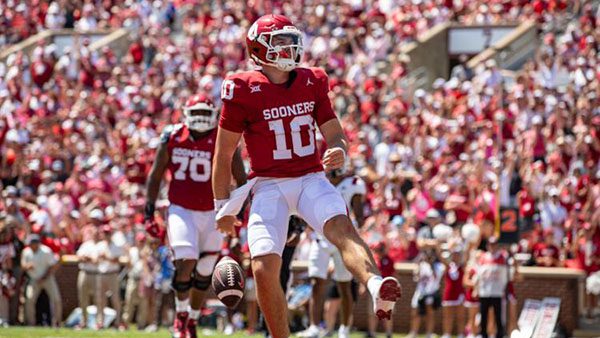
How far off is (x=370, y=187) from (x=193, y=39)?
310 inches

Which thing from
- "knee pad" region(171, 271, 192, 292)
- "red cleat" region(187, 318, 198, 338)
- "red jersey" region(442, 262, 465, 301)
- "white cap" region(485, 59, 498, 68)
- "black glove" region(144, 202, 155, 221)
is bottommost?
"red cleat" region(187, 318, 198, 338)

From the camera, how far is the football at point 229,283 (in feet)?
30.3

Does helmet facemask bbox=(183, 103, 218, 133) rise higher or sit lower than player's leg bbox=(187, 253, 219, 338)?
higher

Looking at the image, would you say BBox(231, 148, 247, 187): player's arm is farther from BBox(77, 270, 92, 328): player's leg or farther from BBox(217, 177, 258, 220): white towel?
BBox(77, 270, 92, 328): player's leg

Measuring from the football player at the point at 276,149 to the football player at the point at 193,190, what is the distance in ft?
→ 8.20

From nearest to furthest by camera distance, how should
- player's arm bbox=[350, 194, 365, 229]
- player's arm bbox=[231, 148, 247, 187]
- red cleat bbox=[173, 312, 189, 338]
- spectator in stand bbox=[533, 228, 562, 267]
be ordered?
player's arm bbox=[231, 148, 247, 187] < red cleat bbox=[173, 312, 189, 338] < player's arm bbox=[350, 194, 365, 229] < spectator in stand bbox=[533, 228, 562, 267]

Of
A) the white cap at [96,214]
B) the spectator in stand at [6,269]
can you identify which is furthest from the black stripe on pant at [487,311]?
the spectator in stand at [6,269]

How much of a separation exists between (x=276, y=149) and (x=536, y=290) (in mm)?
9293

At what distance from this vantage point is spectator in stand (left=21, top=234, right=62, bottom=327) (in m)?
18.7

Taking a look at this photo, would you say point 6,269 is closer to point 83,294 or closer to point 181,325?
point 83,294

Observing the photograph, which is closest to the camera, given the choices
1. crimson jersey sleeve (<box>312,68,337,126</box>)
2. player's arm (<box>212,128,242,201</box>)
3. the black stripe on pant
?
player's arm (<box>212,128,242,201</box>)

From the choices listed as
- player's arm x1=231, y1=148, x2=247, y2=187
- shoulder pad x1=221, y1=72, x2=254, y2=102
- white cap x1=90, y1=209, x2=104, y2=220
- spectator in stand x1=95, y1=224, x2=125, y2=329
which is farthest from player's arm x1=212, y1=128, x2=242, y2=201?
white cap x1=90, y1=209, x2=104, y2=220

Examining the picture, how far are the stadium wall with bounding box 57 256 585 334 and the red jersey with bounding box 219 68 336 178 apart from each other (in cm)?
895

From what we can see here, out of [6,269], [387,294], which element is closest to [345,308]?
[6,269]
